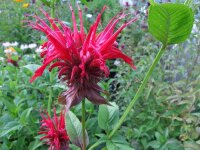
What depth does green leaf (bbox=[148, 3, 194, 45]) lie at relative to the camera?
2.18 ft

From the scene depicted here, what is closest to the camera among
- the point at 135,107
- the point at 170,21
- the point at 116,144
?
the point at 170,21

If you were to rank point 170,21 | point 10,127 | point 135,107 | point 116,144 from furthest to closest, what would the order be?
point 135,107
point 10,127
point 116,144
point 170,21

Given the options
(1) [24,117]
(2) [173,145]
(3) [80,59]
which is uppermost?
(3) [80,59]

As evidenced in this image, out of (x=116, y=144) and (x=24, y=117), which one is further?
(x=24, y=117)

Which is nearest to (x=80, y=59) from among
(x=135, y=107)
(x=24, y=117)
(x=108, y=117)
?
(x=108, y=117)

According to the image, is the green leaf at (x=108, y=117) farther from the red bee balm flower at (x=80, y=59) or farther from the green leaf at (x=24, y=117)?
the green leaf at (x=24, y=117)

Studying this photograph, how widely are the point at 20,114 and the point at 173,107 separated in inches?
25.5

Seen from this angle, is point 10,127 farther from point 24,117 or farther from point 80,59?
point 80,59

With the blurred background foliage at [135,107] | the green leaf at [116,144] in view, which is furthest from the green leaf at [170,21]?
the blurred background foliage at [135,107]

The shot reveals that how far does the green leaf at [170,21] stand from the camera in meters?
0.67

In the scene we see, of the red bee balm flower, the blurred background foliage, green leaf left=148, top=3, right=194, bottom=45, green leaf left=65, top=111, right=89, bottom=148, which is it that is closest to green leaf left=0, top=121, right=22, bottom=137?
the blurred background foliage

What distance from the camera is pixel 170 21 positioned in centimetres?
71

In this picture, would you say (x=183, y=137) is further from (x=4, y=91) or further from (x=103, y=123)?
(x=4, y=91)

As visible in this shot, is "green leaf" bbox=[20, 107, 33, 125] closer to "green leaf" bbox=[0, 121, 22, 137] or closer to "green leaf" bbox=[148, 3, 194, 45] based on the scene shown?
"green leaf" bbox=[0, 121, 22, 137]
